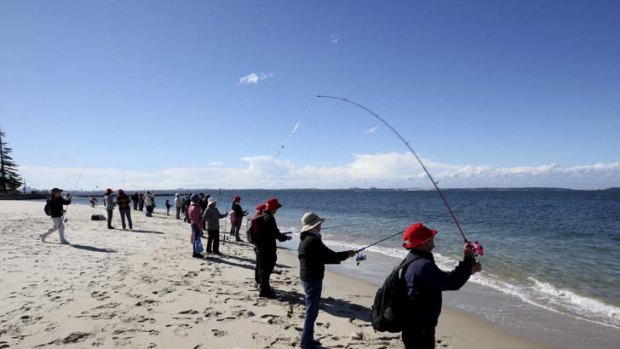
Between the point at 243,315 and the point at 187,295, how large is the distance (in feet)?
4.83

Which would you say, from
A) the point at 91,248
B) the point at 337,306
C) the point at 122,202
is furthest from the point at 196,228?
A: the point at 122,202

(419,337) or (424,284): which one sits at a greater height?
(424,284)

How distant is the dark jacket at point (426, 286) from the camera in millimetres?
3068

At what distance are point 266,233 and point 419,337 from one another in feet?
13.3

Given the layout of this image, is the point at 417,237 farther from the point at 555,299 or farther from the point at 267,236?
the point at 555,299

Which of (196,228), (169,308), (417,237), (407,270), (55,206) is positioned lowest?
(169,308)

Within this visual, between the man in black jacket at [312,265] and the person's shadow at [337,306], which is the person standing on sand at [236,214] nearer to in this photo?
the person's shadow at [337,306]

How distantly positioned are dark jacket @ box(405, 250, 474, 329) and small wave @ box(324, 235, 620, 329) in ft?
20.0

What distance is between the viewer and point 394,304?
3.15m

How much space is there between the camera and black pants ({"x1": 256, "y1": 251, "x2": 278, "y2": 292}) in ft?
22.5

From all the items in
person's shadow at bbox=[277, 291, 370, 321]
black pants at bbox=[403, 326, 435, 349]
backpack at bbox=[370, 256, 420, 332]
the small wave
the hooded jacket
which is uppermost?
the hooded jacket

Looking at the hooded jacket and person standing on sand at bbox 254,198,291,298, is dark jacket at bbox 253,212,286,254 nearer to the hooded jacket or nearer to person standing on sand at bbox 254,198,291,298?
person standing on sand at bbox 254,198,291,298

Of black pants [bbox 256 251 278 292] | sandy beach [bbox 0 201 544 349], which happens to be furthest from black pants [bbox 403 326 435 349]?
black pants [bbox 256 251 278 292]

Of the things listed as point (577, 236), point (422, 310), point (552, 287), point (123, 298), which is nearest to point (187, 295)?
point (123, 298)
